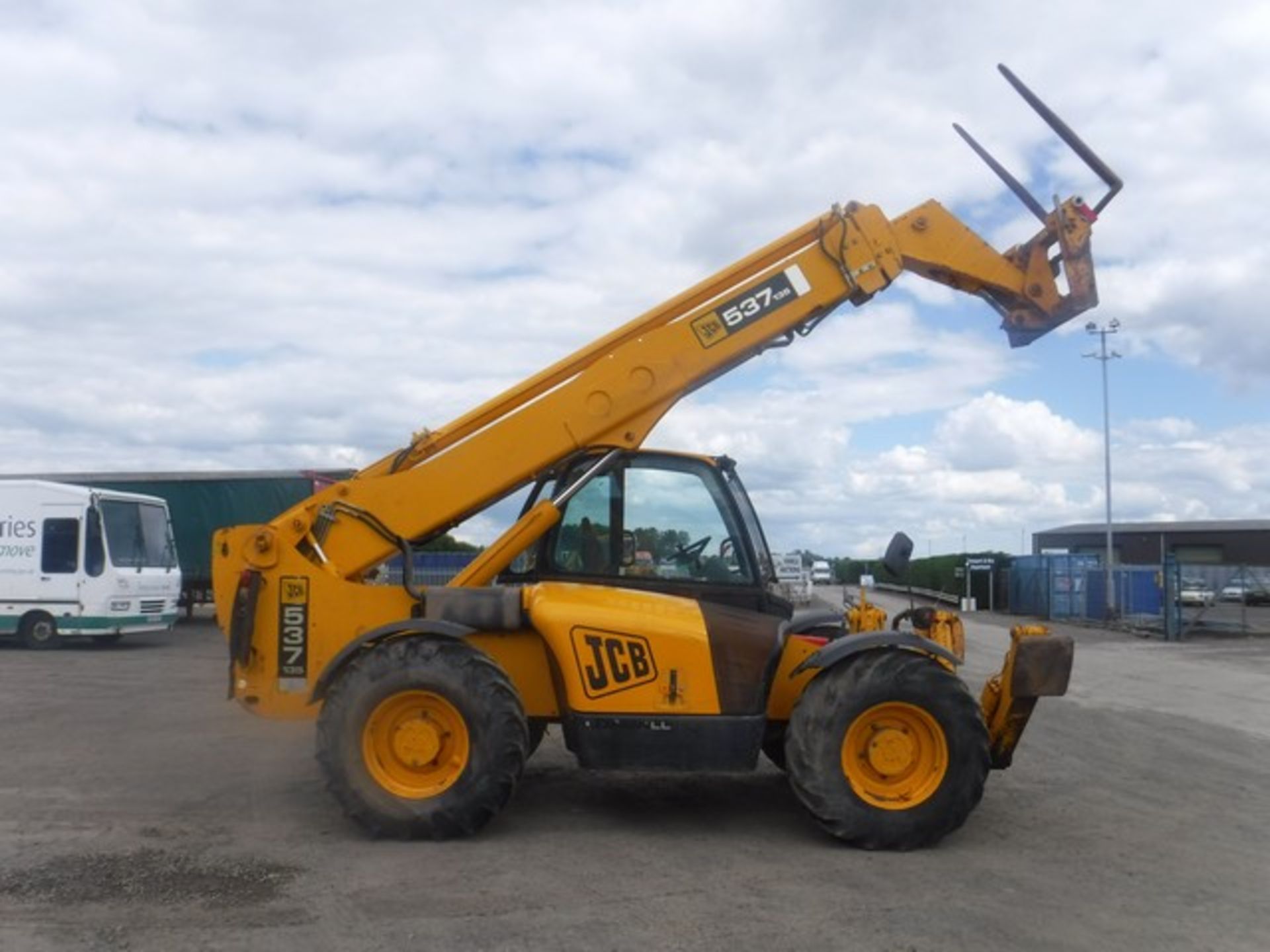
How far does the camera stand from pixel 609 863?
711 cm

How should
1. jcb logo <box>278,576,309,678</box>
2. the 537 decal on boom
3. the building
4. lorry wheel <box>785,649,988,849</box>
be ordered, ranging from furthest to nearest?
the building, the 537 decal on boom, jcb logo <box>278,576,309,678</box>, lorry wheel <box>785,649,988,849</box>

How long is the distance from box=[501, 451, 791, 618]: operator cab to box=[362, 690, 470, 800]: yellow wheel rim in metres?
1.26

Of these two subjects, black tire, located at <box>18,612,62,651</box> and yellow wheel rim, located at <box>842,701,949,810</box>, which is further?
black tire, located at <box>18,612,62,651</box>

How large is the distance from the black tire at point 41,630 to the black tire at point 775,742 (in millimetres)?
16916

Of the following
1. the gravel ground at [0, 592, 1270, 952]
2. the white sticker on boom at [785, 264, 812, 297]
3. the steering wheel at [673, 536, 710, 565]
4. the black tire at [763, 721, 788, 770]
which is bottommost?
the gravel ground at [0, 592, 1270, 952]

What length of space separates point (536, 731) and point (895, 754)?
2.59 m

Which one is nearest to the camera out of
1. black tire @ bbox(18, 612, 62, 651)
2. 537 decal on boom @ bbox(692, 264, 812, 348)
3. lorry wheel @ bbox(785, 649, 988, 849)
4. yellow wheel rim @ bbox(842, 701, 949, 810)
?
lorry wheel @ bbox(785, 649, 988, 849)

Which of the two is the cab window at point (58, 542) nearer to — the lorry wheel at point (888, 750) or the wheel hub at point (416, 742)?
the wheel hub at point (416, 742)

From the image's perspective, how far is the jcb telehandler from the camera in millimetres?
7566

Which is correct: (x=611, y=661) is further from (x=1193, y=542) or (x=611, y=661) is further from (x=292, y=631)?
(x=1193, y=542)

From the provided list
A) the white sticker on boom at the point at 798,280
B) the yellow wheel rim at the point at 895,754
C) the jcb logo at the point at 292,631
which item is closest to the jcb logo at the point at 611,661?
the yellow wheel rim at the point at 895,754

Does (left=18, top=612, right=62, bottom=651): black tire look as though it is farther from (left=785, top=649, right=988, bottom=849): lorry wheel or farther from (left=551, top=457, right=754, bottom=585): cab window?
(left=785, top=649, right=988, bottom=849): lorry wheel

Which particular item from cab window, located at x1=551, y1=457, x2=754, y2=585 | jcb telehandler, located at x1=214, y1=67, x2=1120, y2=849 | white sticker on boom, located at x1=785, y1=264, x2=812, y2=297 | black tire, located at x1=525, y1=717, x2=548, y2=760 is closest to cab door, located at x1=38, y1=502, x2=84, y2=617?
jcb telehandler, located at x1=214, y1=67, x2=1120, y2=849

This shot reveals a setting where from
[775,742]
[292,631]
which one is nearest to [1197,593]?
[775,742]
